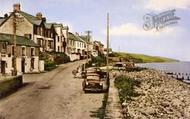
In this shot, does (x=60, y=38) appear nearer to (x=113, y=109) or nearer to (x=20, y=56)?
(x=20, y=56)

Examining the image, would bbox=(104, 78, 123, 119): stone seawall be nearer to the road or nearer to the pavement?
the pavement

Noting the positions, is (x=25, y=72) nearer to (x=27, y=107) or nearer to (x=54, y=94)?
(x=54, y=94)

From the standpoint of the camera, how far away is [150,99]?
4591 cm

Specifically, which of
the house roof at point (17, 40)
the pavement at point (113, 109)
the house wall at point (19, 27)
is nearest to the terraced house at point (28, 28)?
the house wall at point (19, 27)

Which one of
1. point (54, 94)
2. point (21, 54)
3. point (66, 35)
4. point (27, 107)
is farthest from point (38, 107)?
point (66, 35)

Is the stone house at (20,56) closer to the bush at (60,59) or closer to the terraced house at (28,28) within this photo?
the terraced house at (28,28)

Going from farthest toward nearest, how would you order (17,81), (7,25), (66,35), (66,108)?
(66,35), (7,25), (17,81), (66,108)

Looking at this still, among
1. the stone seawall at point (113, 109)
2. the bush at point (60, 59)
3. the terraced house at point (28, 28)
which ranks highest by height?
the terraced house at point (28, 28)

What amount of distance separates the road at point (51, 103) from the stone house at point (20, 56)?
16.9 m

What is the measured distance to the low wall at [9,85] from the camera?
43.9 metres

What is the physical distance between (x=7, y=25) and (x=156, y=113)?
6448 cm

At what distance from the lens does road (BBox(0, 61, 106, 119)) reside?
32094 millimetres

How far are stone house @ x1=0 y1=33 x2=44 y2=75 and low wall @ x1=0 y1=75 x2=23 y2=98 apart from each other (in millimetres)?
15339

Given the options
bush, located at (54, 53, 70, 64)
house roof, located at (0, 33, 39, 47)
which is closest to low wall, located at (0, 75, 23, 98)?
house roof, located at (0, 33, 39, 47)
